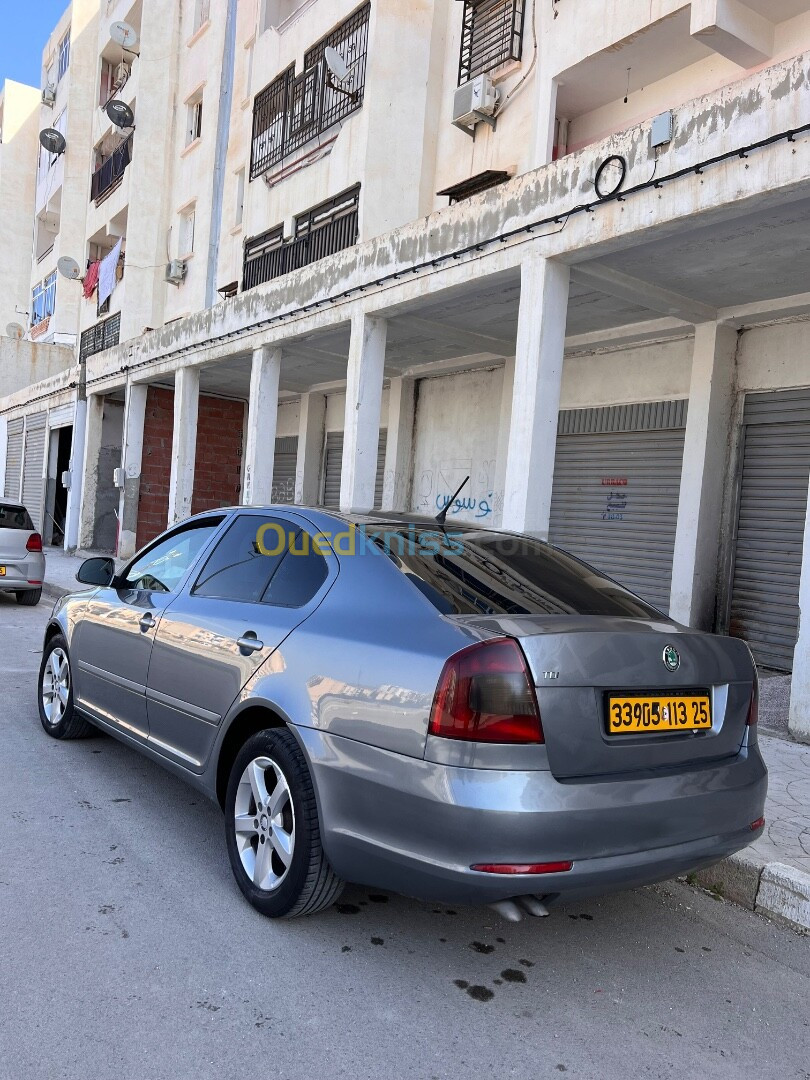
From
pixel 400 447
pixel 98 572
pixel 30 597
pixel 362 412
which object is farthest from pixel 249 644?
pixel 400 447

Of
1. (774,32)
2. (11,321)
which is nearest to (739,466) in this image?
(774,32)

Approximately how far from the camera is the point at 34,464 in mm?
24172

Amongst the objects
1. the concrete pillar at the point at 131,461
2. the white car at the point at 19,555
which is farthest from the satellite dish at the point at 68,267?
the white car at the point at 19,555

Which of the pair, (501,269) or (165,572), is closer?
(165,572)

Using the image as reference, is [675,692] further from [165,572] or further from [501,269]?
[501,269]

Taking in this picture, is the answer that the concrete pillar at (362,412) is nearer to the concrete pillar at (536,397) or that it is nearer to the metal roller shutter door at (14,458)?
the concrete pillar at (536,397)

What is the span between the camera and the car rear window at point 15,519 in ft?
38.0

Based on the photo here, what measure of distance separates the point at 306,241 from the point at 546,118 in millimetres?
6078

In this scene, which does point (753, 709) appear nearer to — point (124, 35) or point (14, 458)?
point (124, 35)

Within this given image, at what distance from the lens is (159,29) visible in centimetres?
2155

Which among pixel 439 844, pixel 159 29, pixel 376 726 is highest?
pixel 159 29

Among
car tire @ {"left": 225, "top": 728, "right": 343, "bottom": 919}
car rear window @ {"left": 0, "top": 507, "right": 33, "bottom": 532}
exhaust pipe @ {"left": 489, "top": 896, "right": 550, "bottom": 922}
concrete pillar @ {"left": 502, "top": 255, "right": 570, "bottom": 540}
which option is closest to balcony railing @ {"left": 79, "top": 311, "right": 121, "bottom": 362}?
car rear window @ {"left": 0, "top": 507, "right": 33, "bottom": 532}

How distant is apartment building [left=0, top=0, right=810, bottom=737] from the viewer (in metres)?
6.93

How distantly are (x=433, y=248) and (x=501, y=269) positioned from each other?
46.2 inches
